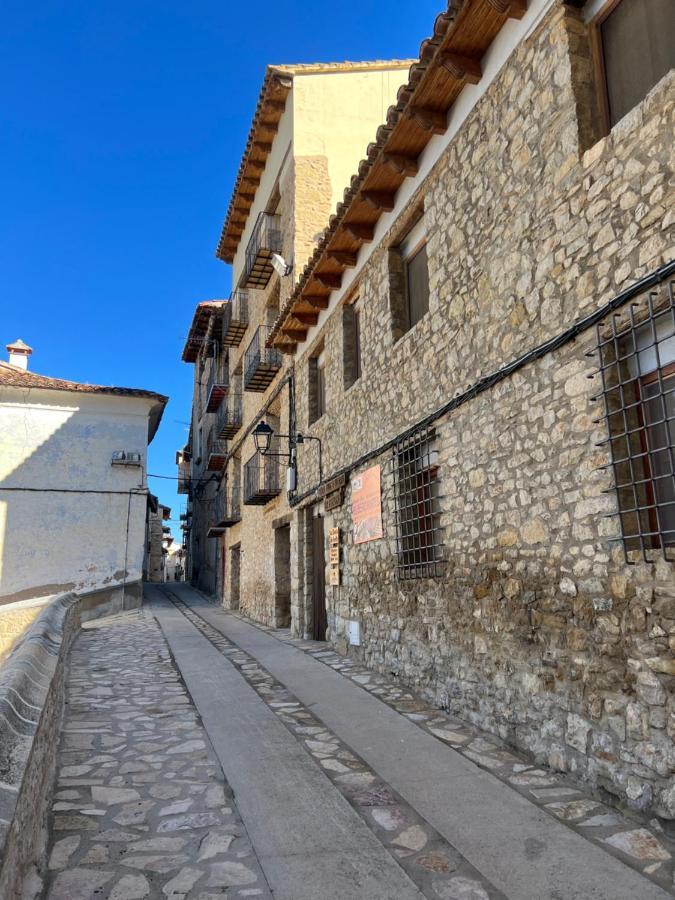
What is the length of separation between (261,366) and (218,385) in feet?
22.0

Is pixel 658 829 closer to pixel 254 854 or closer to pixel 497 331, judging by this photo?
pixel 254 854

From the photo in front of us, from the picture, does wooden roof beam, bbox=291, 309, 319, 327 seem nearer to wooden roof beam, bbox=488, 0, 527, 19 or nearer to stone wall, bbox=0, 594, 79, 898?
wooden roof beam, bbox=488, 0, 527, 19

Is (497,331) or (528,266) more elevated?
(528,266)

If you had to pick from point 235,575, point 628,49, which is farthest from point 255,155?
point 628,49

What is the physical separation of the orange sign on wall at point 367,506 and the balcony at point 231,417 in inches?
396

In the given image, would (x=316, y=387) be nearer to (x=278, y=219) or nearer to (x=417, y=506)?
(x=417, y=506)

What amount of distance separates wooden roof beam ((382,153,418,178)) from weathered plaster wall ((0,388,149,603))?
41.1 ft

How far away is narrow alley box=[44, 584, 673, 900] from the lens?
8.80 ft

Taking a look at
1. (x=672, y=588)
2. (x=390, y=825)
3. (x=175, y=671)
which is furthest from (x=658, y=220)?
(x=175, y=671)

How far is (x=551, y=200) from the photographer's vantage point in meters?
4.34

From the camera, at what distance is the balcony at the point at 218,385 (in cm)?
1961

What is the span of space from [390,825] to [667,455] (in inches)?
98.5

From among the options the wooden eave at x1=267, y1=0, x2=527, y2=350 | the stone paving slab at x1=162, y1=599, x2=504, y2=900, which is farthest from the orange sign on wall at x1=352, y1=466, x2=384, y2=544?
the wooden eave at x1=267, y1=0, x2=527, y2=350

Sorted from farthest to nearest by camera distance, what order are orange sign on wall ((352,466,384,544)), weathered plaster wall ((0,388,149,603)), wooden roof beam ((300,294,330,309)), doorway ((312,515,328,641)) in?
weathered plaster wall ((0,388,149,603)), doorway ((312,515,328,641)), wooden roof beam ((300,294,330,309)), orange sign on wall ((352,466,384,544))
